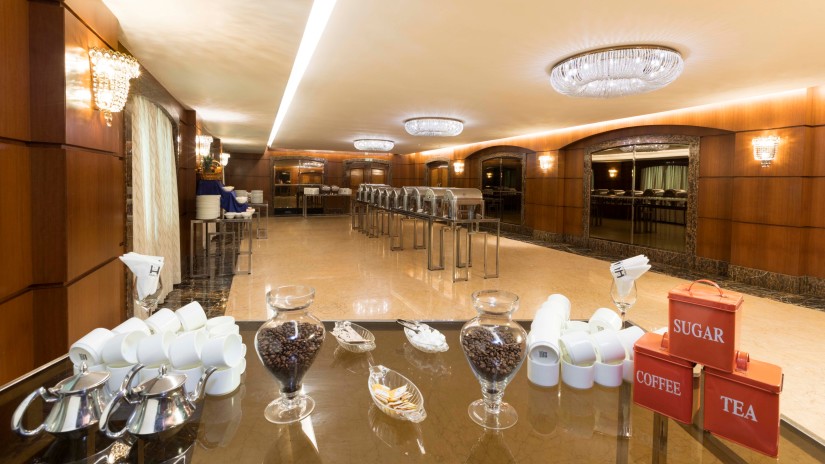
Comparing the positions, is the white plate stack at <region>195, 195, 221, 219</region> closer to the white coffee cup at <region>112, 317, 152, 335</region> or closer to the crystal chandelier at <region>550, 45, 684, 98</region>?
the crystal chandelier at <region>550, 45, 684, 98</region>

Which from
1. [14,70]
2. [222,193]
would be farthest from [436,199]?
[14,70]

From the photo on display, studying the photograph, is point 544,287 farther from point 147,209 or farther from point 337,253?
point 147,209

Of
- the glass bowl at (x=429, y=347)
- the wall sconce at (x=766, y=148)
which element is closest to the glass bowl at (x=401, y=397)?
the glass bowl at (x=429, y=347)

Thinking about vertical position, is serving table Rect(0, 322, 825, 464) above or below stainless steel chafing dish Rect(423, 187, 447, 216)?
below

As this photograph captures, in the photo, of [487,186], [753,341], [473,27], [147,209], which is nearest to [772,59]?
[753,341]

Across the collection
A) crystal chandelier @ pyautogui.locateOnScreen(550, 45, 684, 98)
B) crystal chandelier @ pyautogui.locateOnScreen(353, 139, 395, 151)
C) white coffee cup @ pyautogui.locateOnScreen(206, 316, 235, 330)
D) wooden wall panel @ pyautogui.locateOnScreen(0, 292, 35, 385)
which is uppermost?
crystal chandelier @ pyautogui.locateOnScreen(353, 139, 395, 151)

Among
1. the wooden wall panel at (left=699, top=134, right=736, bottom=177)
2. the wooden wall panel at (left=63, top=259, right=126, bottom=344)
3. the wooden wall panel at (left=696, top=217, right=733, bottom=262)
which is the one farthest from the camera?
the wooden wall panel at (left=696, top=217, right=733, bottom=262)

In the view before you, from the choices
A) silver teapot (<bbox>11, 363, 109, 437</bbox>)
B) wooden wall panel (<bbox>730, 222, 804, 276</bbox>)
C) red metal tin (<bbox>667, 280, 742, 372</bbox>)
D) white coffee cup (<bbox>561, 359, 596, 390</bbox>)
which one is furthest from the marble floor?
silver teapot (<bbox>11, 363, 109, 437</bbox>)

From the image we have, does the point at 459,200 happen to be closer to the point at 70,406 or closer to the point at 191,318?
the point at 191,318

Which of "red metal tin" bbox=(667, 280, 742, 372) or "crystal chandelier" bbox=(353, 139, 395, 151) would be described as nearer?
"red metal tin" bbox=(667, 280, 742, 372)

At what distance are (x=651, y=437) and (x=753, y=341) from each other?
4.06 metres

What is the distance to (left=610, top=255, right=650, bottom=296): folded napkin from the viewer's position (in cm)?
160

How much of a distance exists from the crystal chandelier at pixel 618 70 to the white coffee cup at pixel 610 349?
154 inches

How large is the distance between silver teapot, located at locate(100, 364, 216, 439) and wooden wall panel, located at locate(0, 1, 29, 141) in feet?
5.72
